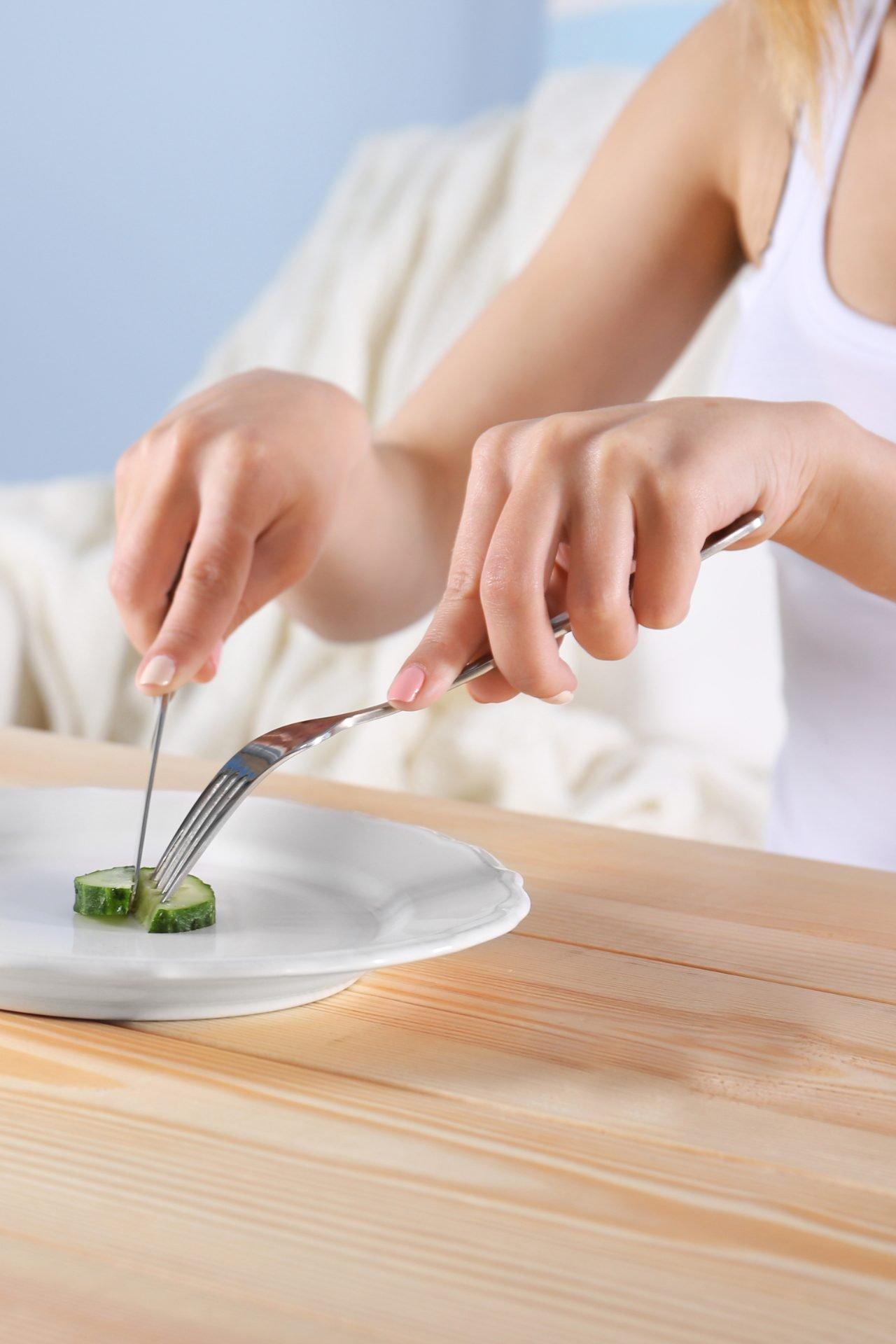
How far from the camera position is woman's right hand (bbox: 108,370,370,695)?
2.19 ft

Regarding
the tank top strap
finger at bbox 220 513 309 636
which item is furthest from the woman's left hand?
the tank top strap

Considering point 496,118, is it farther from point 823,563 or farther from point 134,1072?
point 134,1072

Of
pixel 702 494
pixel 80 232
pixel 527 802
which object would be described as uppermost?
pixel 702 494

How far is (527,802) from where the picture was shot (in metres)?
1.58

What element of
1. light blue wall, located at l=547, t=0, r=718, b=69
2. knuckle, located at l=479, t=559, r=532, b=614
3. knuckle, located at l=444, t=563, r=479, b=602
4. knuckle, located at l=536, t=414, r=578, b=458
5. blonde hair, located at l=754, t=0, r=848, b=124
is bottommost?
knuckle, located at l=444, t=563, r=479, b=602

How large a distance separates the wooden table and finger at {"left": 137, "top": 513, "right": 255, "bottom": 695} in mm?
189

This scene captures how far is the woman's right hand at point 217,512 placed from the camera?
0.67 meters

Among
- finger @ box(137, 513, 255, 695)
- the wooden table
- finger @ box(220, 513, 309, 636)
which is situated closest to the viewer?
the wooden table

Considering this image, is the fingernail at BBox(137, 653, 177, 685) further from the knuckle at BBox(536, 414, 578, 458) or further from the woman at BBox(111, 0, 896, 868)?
the knuckle at BBox(536, 414, 578, 458)

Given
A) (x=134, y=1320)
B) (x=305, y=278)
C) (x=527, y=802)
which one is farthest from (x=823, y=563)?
(x=305, y=278)

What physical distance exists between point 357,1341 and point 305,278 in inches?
82.1

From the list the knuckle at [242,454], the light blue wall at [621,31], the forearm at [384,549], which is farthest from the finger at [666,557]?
the light blue wall at [621,31]

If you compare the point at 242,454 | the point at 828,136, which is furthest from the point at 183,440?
the point at 828,136

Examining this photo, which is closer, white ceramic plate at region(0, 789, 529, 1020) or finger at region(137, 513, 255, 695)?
white ceramic plate at region(0, 789, 529, 1020)
